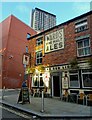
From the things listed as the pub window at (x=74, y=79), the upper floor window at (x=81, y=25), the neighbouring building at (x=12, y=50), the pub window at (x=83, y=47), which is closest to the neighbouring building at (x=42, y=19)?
the neighbouring building at (x=12, y=50)

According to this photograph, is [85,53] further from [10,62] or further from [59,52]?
[10,62]

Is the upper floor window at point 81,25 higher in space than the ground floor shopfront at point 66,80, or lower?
higher

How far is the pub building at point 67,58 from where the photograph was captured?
13172 mm

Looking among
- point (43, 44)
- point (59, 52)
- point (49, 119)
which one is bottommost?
point (49, 119)

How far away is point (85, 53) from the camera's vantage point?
13555 mm

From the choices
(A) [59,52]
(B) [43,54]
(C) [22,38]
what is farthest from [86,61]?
(C) [22,38]

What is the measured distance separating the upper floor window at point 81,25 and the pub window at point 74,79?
371cm

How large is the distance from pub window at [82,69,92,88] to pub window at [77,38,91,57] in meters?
1.53

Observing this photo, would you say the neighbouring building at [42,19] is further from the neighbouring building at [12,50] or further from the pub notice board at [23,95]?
the pub notice board at [23,95]

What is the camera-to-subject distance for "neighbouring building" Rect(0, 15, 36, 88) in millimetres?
28531

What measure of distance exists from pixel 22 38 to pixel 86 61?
22097 millimetres

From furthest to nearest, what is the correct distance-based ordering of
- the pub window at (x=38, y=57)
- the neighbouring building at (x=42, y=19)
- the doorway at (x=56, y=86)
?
1. the neighbouring building at (x=42, y=19)
2. the pub window at (x=38, y=57)
3. the doorway at (x=56, y=86)

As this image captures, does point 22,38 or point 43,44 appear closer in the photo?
point 43,44

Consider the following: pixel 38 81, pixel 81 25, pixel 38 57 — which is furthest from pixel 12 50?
pixel 81 25
